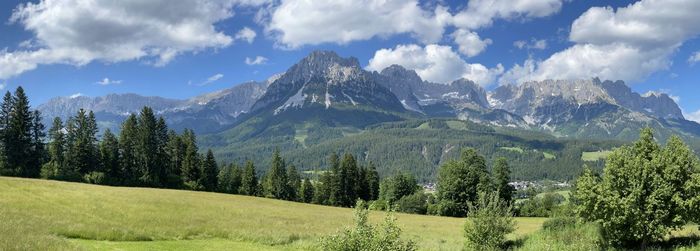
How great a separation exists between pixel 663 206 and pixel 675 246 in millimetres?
2898

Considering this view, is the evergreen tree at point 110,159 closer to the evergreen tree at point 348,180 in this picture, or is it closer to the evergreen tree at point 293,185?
the evergreen tree at point 293,185

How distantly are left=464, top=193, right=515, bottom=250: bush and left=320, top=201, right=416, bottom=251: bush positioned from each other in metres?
18.0

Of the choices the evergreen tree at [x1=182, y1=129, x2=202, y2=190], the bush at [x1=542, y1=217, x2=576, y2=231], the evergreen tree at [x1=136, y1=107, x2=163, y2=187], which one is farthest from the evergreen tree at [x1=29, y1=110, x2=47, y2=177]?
the bush at [x1=542, y1=217, x2=576, y2=231]

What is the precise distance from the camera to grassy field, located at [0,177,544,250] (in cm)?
3014

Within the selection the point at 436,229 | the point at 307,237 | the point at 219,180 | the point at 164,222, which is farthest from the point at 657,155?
the point at 219,180

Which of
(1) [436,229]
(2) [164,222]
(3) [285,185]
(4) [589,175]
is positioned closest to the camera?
(4) [589,175]

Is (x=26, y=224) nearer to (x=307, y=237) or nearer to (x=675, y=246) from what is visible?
(x=307, y=237)

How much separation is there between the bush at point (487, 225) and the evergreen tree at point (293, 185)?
93.6 metres

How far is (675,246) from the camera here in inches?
1330

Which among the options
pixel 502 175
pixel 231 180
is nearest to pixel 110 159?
pixel 231 180

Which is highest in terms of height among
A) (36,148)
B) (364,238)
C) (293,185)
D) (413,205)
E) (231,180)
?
(36,148)

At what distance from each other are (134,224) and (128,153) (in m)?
65.2

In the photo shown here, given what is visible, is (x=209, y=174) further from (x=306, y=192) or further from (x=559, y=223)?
(x=559, y=223)

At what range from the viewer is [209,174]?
113 meters
